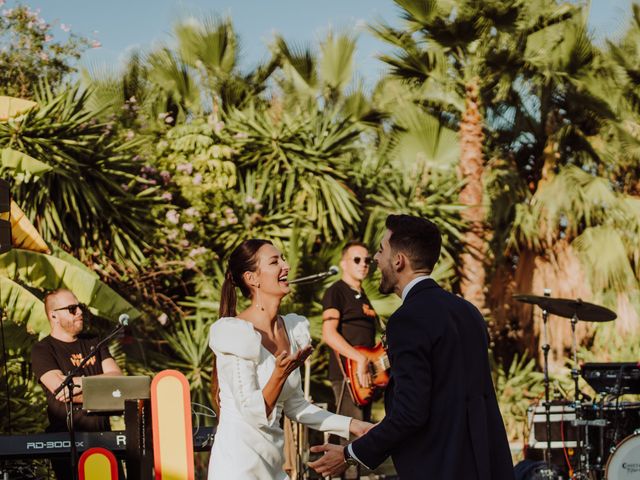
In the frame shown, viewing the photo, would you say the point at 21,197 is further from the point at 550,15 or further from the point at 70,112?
the point at 550,15

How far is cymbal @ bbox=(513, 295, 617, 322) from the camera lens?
9.16 meters

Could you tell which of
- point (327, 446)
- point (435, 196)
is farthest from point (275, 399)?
point (435, 196)

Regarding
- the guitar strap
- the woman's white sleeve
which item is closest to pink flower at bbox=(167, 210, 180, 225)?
the guitar strap

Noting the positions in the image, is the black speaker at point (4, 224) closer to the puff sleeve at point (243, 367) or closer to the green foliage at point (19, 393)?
the green foliage at point (19, 393)

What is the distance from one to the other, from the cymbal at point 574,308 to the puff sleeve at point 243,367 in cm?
516

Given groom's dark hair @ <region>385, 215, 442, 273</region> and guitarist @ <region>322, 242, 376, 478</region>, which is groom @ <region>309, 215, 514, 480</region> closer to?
groom's dark hair @ <region>385, 215, 442, 273</region>

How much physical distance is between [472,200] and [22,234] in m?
7.51

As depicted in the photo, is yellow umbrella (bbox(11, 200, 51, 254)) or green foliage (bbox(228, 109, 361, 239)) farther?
green foliage (bbox(228, 109, 361, 239))

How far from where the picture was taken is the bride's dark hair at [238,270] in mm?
4910

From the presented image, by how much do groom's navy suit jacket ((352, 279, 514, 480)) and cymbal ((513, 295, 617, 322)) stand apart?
5632mm

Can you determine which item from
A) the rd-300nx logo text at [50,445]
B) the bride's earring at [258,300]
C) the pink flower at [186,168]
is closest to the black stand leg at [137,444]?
the rd-300nx logo text at [50,445]

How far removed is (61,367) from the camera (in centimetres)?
699

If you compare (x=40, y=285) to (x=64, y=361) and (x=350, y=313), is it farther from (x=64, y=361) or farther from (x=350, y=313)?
(x=350, y=313)

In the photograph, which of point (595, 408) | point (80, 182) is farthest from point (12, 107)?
point (595, 408)
